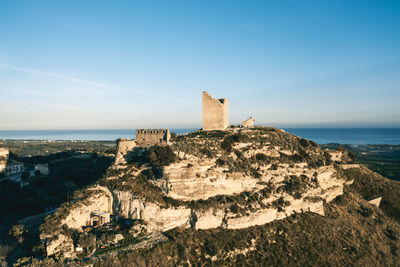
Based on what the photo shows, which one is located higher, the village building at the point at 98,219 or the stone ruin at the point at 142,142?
the stone ruin at the point at 142,142

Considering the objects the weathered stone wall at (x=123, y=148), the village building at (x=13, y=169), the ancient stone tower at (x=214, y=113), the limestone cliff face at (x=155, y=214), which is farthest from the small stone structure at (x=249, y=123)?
the village building at (x=13, y=169)

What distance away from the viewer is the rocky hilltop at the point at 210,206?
2230 centimetres

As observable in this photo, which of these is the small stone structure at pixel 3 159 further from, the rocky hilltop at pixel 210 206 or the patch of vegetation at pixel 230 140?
the patch of vegetation at pixel 230 140

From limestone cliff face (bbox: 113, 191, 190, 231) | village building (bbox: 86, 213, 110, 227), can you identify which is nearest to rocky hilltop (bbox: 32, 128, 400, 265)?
limestone cliff face (bbox: 113, 191, 190, 231)

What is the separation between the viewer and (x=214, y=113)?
36344 mm

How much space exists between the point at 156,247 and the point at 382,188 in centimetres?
4735

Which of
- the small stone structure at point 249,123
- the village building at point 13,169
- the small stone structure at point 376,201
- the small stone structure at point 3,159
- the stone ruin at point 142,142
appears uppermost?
the small stone structure at point 249,123

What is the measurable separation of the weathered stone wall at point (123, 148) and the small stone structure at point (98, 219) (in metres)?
7.90

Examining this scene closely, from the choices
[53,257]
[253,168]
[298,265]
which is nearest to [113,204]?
[53,257]

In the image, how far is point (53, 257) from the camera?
2034 cm

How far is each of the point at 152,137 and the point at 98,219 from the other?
12.3 meters

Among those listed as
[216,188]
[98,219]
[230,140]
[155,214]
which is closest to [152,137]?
[230,140]

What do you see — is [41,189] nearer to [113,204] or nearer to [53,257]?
[113,204]

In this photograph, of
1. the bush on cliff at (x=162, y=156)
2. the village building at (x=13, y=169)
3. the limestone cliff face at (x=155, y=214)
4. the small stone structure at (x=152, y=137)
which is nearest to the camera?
the limestone cliff face at (x=155, y=214)
